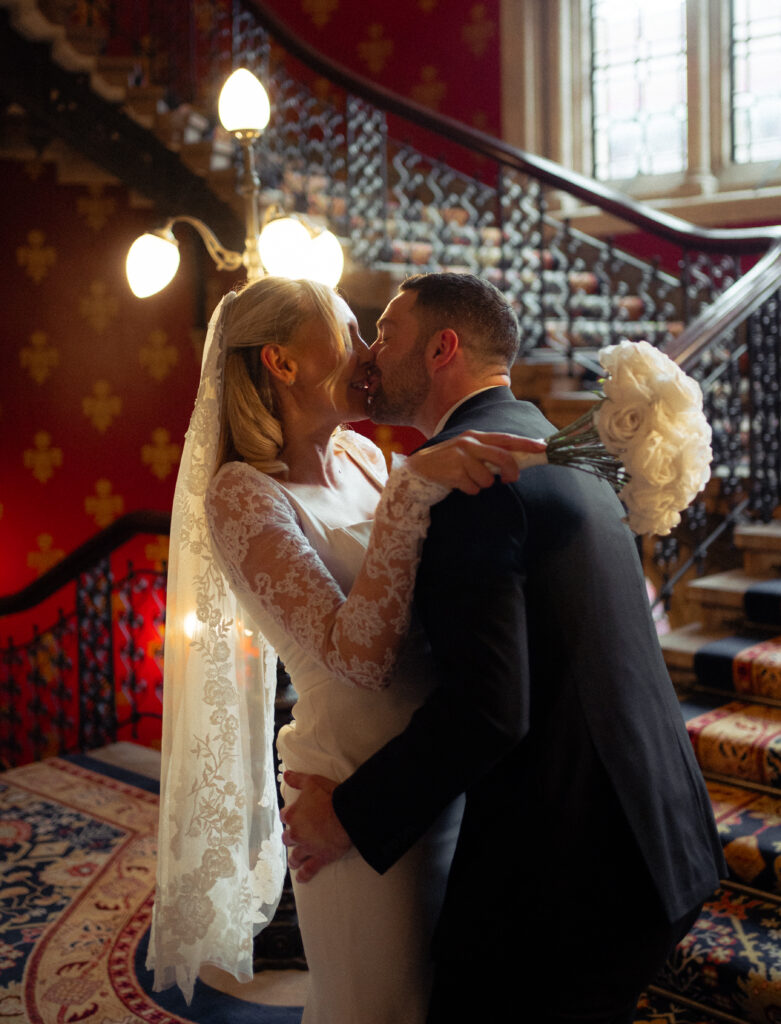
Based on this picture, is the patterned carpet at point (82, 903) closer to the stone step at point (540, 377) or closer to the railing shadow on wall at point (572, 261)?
the railing shadow on wall at point (572, 261)

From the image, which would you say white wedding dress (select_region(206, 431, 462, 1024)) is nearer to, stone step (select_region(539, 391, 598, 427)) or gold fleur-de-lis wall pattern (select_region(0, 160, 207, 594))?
stone step (select_region(539, 391, 598, 427))

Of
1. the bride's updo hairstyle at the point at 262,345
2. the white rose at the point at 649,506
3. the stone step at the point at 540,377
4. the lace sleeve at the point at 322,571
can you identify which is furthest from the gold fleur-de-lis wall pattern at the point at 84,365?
the white rose at the point at 649,506

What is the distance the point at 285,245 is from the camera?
2924 mm

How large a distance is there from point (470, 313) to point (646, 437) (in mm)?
431

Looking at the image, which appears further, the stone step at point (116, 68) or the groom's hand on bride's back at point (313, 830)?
the stone step at point (116, 68)

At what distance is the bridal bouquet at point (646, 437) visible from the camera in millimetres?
1264

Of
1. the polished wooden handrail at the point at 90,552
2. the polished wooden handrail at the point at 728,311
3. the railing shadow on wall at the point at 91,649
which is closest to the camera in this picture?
the polished wooden handrail at the point at 728,311

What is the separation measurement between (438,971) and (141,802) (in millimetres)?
3147

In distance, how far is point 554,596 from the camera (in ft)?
4.50

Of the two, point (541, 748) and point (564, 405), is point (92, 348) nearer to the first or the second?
point (564, 405)

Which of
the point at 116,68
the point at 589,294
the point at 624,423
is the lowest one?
the point at 624,423

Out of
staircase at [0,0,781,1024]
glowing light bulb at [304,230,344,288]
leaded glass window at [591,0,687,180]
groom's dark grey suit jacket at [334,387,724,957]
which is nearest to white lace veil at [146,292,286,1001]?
groom's dark grey suit jacket at [334,387,724,957]

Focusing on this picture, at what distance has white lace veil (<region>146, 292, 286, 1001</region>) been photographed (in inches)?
81.2

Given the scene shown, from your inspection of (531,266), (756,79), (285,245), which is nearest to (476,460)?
(285,245)
